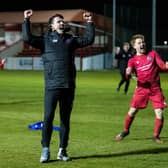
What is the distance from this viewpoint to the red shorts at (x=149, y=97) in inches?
451

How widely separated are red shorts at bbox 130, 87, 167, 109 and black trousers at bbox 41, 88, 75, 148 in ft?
8.18

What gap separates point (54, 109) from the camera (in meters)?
9.31

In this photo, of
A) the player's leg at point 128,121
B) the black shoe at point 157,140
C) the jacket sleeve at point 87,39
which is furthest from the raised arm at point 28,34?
the black shoe at point 157,140

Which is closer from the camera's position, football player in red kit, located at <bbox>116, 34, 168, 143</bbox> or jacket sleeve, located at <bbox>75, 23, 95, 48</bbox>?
jacket sleeve, located at <bbox>75, 23, 95, 48</bbox>

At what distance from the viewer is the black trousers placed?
9.24 metres

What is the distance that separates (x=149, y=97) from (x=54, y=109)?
278 cm

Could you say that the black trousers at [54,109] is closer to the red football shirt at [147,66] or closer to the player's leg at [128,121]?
the red football shirt at [147,66]

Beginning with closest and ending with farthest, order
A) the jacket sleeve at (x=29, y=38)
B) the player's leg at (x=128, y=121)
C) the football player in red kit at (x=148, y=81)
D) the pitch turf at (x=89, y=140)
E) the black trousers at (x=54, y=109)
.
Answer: the jacket sleeve at (x=29, y=38) < the black trousers at (x=54, y=109) < the pitch turf at (x=89, y=140) < the football player in red kit at (x=148, y=81) < the player's leg at (x=128, y=121)

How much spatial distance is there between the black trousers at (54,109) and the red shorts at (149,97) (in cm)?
249

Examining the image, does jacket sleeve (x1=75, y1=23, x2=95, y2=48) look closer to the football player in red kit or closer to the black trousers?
the black trousers

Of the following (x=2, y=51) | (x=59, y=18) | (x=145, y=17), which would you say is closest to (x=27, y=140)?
(x=59, y=18)

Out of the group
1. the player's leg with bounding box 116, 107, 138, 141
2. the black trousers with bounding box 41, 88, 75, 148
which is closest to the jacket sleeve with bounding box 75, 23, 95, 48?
the black trousers with bounding box 41, 88, 75, 148

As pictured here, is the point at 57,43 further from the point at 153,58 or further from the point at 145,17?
the point at 145,17

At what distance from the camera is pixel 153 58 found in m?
11.5
